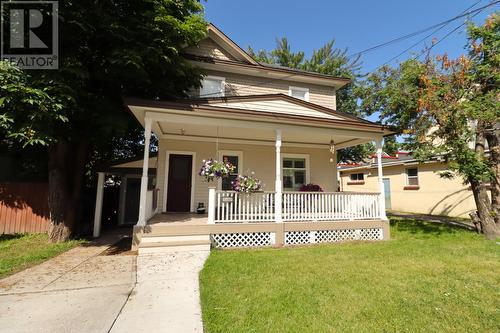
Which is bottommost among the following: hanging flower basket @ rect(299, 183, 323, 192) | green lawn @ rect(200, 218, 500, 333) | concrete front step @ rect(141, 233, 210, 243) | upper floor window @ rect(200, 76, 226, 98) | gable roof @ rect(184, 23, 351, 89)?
green lawn @ rect(200, 218, 500, 333)

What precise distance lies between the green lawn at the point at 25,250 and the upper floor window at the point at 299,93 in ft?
31.7

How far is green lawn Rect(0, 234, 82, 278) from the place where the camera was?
17.8ft

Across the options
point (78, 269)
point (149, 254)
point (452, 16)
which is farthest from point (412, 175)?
point (78, 269)

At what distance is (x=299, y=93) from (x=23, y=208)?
37.2 ft

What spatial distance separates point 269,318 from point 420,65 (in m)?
9.88

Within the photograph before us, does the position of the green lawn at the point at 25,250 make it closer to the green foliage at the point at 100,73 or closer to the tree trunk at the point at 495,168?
the green foliage at the point at 100,73

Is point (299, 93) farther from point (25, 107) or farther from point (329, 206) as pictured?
point (25, 107)

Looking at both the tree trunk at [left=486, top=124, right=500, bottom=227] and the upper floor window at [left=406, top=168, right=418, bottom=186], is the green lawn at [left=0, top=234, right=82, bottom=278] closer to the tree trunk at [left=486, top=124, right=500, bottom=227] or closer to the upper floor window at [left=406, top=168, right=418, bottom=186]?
the tree trunk at [left=486, top=124, right=500, bottom=227]

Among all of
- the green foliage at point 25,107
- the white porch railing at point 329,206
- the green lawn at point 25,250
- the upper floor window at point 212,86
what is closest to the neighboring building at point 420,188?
the white porch railing at point 329,206

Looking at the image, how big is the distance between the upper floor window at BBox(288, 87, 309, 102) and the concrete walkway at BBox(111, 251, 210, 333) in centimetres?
826

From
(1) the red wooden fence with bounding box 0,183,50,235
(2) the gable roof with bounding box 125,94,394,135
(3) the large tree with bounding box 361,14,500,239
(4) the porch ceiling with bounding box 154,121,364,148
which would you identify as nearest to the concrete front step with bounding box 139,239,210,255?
(2) the gable roof with bounding box 125,94,394,135

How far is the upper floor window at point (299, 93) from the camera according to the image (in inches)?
438

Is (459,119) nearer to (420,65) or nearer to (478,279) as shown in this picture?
(420,65)

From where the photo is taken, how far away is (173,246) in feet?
19.4
